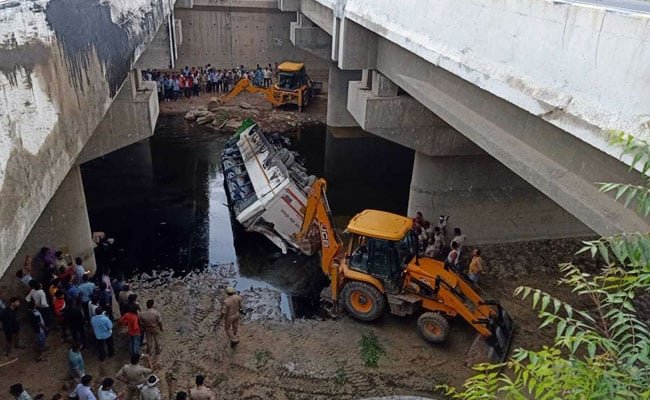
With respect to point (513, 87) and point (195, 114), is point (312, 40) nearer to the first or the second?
point (195, 114)

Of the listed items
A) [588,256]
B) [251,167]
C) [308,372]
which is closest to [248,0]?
[251,167]

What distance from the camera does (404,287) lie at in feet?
29.9

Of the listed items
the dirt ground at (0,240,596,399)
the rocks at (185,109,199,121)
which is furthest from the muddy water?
the dirt ground at (0,240,596,399)

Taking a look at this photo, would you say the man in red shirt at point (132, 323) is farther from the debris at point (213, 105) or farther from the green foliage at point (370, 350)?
the debris at point (213, 105)

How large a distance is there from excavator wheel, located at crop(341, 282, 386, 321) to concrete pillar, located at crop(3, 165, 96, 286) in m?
5.59

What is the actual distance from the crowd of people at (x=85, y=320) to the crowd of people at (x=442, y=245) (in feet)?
15.0

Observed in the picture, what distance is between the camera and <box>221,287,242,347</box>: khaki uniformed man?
8.54 m

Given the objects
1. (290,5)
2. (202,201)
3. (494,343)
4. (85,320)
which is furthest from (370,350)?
(290,5)

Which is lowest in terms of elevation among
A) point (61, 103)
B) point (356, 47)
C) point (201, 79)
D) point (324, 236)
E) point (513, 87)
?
point (201, 79)

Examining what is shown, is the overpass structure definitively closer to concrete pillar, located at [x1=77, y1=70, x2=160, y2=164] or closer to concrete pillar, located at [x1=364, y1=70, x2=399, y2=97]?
concrete pillar, located at [x1=364, y1=70, x2=399, y2=97]

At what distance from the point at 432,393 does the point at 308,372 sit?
Answer: 6.55 ft

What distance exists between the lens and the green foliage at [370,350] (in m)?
8.55

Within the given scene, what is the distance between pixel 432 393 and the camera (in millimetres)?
7969

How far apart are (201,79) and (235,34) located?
3.44 m
